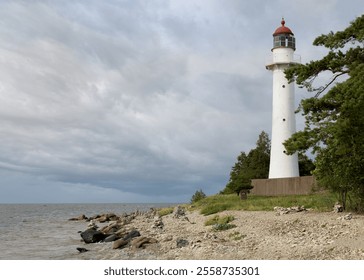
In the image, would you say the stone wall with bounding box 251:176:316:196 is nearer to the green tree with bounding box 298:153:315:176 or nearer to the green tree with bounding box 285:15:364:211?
the green tree with bounding box 298:153:315:176

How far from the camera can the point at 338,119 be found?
17.5m

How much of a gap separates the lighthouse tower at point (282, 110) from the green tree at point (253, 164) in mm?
3875

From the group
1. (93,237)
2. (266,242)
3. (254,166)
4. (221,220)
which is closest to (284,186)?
(254,166)

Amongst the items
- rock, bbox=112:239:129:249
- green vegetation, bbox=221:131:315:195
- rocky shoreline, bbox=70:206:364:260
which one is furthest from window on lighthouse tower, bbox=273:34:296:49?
rock, bbox=112:239:129:249

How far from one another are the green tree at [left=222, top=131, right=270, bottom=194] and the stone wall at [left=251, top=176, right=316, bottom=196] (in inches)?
64.8

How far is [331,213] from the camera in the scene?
20.0 metres

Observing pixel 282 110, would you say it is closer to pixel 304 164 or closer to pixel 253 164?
pixel 304 164

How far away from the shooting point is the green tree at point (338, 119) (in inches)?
672

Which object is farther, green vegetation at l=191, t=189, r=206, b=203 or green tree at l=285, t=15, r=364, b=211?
green vegetation at l=191, t=189, r=206, b=203

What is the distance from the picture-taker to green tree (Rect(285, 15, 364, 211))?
672 inches

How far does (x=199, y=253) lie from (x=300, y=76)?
9.46m

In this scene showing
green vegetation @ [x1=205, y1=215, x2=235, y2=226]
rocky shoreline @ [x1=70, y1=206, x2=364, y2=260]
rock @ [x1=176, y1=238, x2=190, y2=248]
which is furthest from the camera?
green vegetation @ [x1=205, y1=215, x2=235, y2=226]
